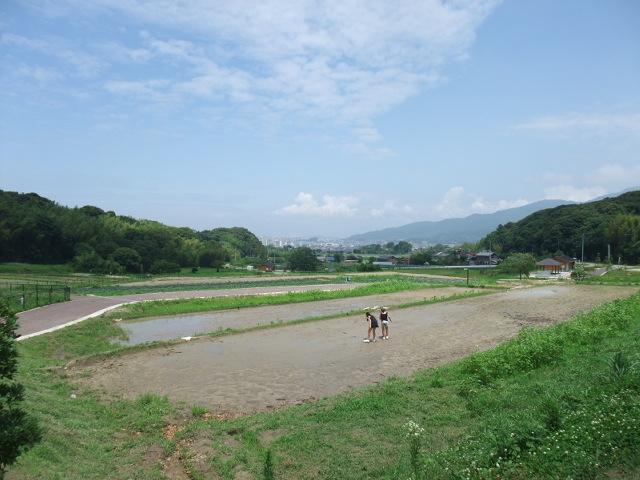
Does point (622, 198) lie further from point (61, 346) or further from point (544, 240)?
point (61, 346)

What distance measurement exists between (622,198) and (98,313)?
369 ft

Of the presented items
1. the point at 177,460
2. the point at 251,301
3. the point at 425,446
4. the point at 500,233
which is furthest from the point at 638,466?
the point at 500,233

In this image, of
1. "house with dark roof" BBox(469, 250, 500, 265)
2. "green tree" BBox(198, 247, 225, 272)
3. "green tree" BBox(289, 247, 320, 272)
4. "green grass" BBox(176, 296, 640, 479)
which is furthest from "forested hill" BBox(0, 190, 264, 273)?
"house with dark roof" BBox(469, 250, 500, 265)

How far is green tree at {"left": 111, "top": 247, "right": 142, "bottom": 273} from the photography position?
69056 millimetres

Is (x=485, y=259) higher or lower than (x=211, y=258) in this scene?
lower

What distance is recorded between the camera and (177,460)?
775 cm

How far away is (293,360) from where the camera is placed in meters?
15.6

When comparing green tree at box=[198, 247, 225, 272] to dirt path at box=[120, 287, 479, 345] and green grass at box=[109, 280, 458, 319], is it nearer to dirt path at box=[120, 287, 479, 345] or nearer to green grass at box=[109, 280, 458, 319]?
green grass at box=[109, 280, 458, 319]

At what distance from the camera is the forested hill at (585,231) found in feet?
261

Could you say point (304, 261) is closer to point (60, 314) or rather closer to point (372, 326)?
point (60, 314)

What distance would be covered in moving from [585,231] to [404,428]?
3866 inches

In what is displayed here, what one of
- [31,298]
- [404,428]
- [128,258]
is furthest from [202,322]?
[128,258]

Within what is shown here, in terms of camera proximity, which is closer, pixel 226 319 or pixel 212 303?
pixel 226 319

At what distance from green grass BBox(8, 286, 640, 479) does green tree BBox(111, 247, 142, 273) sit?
60617mm
